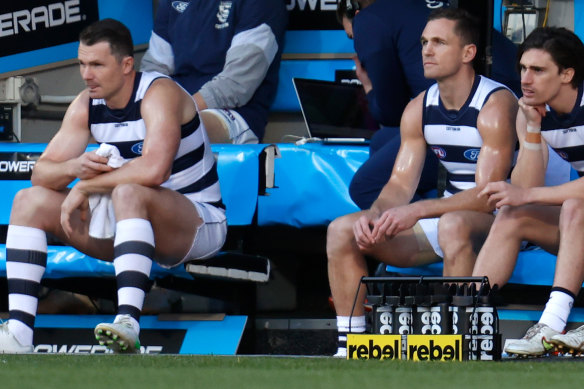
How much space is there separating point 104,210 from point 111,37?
0.72 metres

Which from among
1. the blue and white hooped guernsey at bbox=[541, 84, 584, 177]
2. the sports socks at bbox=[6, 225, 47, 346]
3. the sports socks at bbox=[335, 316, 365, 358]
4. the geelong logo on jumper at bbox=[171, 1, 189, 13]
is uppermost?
the geelong logo on jumper at bbox=[171, 1, 189, 13]

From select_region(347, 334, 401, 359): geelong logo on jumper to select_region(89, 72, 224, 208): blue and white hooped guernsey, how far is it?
54.2 inches

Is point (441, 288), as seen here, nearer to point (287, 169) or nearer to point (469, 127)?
point (469, 127)

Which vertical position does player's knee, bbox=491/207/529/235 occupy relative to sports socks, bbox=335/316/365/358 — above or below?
above

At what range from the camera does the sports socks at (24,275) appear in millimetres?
4496

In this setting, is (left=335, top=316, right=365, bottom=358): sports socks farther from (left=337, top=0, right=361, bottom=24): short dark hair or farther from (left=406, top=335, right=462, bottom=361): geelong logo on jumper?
(left=337, top=0, right=361, bottom=24): short dark hair

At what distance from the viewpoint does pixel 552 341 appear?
398 cm

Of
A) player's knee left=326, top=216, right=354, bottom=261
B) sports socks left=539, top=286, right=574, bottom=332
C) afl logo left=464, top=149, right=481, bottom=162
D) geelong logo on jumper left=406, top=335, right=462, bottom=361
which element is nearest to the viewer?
geelong logo on jumper left=406, top=335, right=462, bottom=361

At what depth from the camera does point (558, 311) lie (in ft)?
13.3

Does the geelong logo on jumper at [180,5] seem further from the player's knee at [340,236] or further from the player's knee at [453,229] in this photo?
the player's knee at [453,229]

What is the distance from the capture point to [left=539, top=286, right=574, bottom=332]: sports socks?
4.06m

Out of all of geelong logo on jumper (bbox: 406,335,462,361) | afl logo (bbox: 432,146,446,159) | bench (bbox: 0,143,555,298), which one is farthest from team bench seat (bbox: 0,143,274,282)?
geelong logo on jumper (bbox: 406,335,462,361)

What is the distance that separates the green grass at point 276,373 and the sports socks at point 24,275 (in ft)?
2.41

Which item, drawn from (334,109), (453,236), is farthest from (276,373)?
(334,109)
